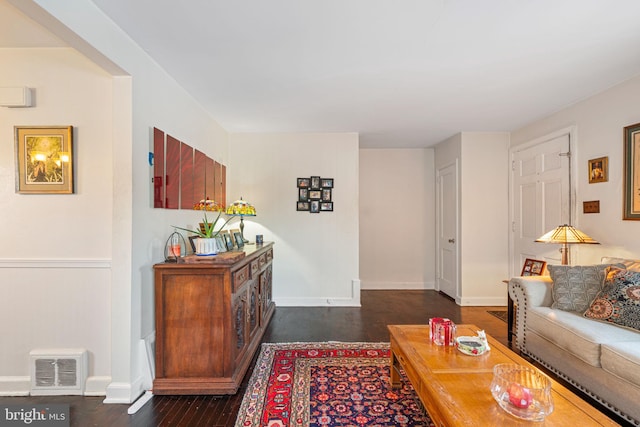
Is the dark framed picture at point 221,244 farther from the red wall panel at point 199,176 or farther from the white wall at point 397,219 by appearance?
the white wall at point 397,219

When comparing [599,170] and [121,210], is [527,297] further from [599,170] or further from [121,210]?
[121,210]

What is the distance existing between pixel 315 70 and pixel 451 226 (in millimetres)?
3305

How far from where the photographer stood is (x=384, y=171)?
5340mm

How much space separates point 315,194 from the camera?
4.27 m

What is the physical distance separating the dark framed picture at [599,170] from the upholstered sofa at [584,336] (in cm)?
78

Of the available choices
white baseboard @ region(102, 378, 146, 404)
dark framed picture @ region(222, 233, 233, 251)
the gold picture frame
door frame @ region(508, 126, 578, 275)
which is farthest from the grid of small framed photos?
white baseboard @ region(102, 378, 146, 404)

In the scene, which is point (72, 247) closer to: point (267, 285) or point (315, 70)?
point (267, 285)

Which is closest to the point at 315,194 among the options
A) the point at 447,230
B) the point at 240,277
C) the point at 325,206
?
the point at 325,206

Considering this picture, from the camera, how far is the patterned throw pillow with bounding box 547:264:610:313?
245cm

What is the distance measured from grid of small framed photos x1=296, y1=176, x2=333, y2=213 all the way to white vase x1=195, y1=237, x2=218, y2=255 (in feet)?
6.57

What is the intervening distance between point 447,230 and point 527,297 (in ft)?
7.15

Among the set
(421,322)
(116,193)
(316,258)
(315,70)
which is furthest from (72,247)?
(421,322)

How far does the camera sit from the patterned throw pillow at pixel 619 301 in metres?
2.10

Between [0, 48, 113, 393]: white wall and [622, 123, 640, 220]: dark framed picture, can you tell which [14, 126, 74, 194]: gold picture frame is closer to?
[0, 48, 113, 393]: white wall
